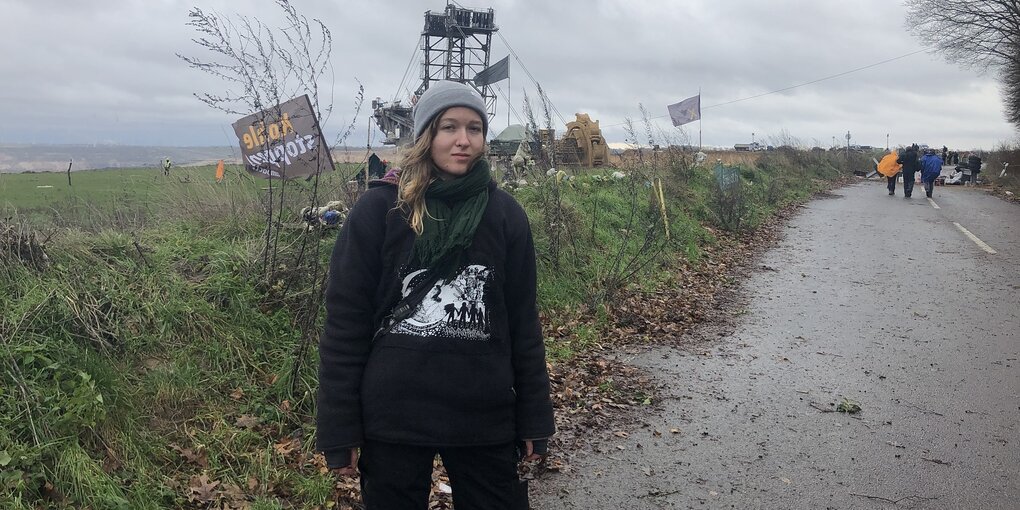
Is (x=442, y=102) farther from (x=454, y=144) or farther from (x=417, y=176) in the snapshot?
(x=417, y=176)

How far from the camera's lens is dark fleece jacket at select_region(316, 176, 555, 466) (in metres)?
2.38

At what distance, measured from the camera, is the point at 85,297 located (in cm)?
473

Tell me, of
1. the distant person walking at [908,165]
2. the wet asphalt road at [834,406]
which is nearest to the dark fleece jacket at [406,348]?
the wet asphalt road at [834,406]

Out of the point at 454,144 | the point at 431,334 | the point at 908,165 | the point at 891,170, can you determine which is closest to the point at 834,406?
the point at 431,334

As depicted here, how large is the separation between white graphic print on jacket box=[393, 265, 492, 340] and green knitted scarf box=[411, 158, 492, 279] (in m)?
0.06

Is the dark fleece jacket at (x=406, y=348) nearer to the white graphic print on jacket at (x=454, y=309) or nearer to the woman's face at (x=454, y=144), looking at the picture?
the white graphic print on jacket at (x=454, y=309)

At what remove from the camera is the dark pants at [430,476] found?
2432 millimetres

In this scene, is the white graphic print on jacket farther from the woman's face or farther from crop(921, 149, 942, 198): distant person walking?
crop(921, 149, 942, 198): distant person walking

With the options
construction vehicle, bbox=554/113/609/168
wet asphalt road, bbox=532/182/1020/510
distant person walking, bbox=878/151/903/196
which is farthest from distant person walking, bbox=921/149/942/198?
wet asphalt road, bbox=532/182/1020/510

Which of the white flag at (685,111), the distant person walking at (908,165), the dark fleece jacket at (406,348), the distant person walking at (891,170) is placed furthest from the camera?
the distant person walking at (891,170)

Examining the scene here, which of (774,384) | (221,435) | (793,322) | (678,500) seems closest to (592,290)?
(793,322)

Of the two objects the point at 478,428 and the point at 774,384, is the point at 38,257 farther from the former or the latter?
the point at 774,384

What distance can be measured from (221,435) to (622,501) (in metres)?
2.38

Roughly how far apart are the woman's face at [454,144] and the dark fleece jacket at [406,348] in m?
0.18
